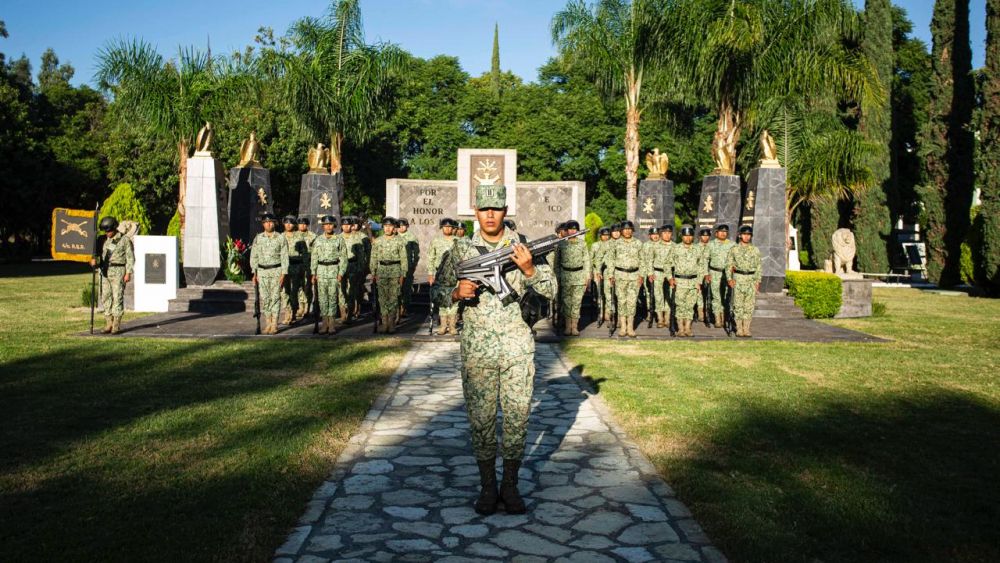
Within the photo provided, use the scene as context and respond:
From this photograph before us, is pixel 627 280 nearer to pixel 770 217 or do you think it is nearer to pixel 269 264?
pixel 269 264

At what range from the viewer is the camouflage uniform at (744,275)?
13.3 meters

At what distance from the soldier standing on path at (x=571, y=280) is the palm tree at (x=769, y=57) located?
7.48 meters

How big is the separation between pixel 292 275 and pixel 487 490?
10949 mm

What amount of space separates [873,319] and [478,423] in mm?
14515

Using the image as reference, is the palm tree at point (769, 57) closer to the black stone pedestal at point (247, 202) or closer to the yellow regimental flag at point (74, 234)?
the black stone pedestal at point (247, 202)

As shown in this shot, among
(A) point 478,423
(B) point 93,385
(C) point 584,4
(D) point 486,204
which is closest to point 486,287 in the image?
(D) point 486,204

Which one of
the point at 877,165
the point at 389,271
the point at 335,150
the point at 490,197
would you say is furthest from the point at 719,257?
the point at 877,165

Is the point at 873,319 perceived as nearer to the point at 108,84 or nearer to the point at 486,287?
the point at 486,287

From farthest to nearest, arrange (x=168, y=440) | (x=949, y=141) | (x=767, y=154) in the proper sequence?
(x=949, y=141), (x=767, y=154), (x=168, y=440)

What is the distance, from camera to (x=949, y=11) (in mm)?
27281

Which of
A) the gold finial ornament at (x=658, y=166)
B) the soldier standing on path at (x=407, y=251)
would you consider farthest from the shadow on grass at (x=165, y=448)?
the gold finial ornament at (x=658, y=166)

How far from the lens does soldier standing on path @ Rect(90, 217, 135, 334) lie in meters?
12.2

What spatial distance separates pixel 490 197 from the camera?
4.86 m

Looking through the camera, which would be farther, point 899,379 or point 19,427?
point 899,379
